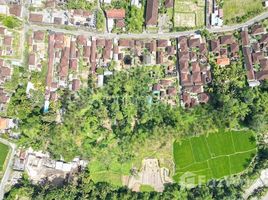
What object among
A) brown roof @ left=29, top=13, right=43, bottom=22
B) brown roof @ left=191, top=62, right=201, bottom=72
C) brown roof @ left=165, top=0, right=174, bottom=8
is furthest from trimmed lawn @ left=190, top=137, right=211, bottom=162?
brown roof @ left=29, top=13, right=43, bottom=22

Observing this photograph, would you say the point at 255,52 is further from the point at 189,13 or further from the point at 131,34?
the point at 131,34

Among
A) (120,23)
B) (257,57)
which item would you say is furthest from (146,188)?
(257,57)

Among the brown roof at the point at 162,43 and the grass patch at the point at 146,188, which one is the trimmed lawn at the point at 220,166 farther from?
the brown roof at the point at 162,43

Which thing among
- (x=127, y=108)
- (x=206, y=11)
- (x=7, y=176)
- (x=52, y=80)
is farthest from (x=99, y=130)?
(x=206, y=11)

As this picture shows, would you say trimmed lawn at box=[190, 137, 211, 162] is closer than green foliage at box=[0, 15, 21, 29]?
Yes

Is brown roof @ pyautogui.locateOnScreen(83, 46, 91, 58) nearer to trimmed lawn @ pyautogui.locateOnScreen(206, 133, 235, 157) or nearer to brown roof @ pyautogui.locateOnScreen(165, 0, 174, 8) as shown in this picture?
brown roof @ pyautogui.locateOnScreen(165, 0, 174, 8)

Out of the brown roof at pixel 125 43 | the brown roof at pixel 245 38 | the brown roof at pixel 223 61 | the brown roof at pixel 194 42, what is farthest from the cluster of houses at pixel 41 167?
the brown roof at pixel 245 38
